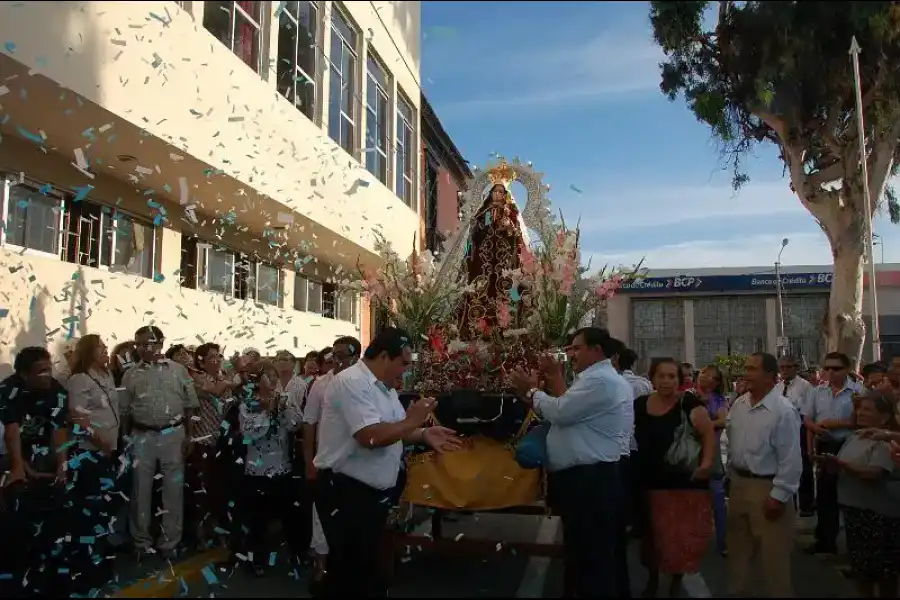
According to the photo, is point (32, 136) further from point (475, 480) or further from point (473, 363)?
point (475, 480)

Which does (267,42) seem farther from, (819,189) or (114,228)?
(819,189)

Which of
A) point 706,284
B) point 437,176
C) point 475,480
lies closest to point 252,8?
point 475,480

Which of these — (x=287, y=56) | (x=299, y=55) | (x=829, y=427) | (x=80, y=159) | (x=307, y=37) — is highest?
(x=307, y=37)

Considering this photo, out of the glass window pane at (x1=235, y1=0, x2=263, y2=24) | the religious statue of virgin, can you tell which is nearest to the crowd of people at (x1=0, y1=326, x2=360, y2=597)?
the religious statue of virgin

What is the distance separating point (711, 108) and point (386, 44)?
1316 cm

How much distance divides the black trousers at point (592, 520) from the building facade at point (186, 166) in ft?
12.4

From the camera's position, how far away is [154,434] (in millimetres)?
6574

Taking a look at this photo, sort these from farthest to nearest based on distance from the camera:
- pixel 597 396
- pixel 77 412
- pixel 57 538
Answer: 1. pixel 77 412
2. pixel 57 538
3. pixel 597 396

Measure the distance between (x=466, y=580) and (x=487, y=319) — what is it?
244 centimetres

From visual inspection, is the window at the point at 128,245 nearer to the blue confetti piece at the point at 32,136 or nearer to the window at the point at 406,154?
the blue confetti piece at the point at 32,136

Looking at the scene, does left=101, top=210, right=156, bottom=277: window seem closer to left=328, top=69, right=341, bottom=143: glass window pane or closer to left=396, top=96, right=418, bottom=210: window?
left=328, top=69, right=341, bottom=143: glass window pane

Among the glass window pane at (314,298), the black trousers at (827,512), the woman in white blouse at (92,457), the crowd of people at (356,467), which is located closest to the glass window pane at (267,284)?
the glass window pane at (314,298)

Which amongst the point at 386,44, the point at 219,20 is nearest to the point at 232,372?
the point at 219,20

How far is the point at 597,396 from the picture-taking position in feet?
Result: 14.9
